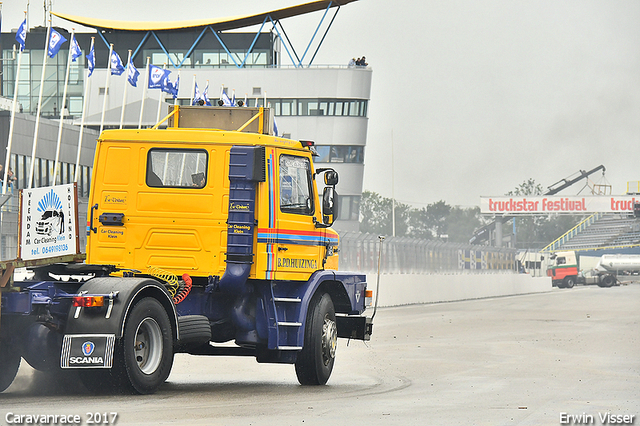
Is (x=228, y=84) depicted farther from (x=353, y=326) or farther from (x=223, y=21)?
(x=353, y=326)

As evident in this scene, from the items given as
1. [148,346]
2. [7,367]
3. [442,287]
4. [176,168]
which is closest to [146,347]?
[148,346]

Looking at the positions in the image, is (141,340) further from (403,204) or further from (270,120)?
(403,204)

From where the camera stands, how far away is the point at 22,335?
981 centimetres

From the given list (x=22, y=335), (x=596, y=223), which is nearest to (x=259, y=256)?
(x=22, y=335)

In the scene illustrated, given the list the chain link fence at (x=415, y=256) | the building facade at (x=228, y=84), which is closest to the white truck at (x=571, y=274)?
the building facade at (x=228, y=84)

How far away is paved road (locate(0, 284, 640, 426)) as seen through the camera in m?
8.90

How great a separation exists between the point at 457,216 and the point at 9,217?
504 ft

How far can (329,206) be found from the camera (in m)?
12.2

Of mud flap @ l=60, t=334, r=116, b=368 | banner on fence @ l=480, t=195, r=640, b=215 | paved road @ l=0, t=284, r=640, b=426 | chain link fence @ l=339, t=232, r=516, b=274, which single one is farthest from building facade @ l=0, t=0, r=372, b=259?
mud flap @ l=60, t=334, r=116, b=368

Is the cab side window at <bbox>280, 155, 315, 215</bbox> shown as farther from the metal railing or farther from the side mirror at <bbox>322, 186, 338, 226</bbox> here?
the metal railing

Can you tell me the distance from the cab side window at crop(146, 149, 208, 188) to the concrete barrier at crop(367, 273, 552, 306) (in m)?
22.9

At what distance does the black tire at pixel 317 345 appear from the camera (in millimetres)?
11688

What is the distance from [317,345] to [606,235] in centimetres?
10643

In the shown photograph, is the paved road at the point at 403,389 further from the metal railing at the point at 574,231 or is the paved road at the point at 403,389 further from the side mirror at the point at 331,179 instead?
the metal railing at the point at 574,231
